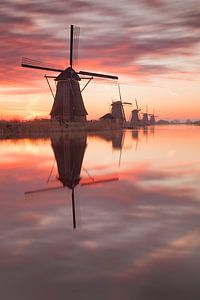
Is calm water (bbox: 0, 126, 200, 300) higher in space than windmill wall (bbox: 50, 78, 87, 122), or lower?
lower

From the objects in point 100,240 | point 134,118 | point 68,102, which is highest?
point 68,102

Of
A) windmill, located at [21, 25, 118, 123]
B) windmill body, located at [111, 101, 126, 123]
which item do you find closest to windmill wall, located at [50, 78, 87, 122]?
windmill, located at [21, 25, 118, 123]

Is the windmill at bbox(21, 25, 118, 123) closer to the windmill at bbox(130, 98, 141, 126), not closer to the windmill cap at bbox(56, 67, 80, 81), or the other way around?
the windmill cap at bbox(56, 67, 80, 81)

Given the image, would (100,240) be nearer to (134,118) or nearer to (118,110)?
(118,110)

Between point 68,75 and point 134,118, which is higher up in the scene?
point 68,75

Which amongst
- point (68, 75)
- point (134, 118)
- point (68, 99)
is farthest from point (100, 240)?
point (134, 118)

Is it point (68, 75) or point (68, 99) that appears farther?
point (68, 75)

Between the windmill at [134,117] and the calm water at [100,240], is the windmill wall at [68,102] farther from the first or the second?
the windmill at [134,117]

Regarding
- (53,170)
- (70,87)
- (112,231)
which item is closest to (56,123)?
(70,87)

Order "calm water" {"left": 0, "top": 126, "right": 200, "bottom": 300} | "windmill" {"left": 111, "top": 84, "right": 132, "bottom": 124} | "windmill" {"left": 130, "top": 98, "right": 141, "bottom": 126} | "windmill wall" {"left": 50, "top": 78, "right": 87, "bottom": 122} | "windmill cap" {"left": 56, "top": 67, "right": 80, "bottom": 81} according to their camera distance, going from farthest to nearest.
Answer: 1. "windmill" {"left": 130, "top": 98, "right": 141, "bottom": 126}
2. "windmill" {"left": 111, "top": 84, "right": 132, "bottom": 124}
3. "windmill cap" {"left": 56, "top": 67, "right": 80, "bottom": 81}
4. "windmill wall" {"left": 50, "top": 78, "right": 87, "bottom": 122}
5. "calm water" {"left": 0, "top": 126, "right": 200, "bottom": 300}

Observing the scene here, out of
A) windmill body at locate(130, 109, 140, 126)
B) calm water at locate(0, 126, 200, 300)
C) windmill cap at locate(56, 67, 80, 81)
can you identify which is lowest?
calm water at locate(0, 126, 200, 300)

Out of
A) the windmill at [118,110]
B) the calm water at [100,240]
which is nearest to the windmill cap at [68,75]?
the calm water at [100,240]

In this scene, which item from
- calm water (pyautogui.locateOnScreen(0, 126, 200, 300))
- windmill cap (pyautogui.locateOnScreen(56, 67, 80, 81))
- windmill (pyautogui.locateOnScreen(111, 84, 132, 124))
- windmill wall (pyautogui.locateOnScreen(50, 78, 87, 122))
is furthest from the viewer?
windmill (pyautogui.locateOnScreen(111, 84, 132, 124))

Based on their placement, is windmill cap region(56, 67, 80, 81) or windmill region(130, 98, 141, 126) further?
windmill region(130, 98, 141, 126)
